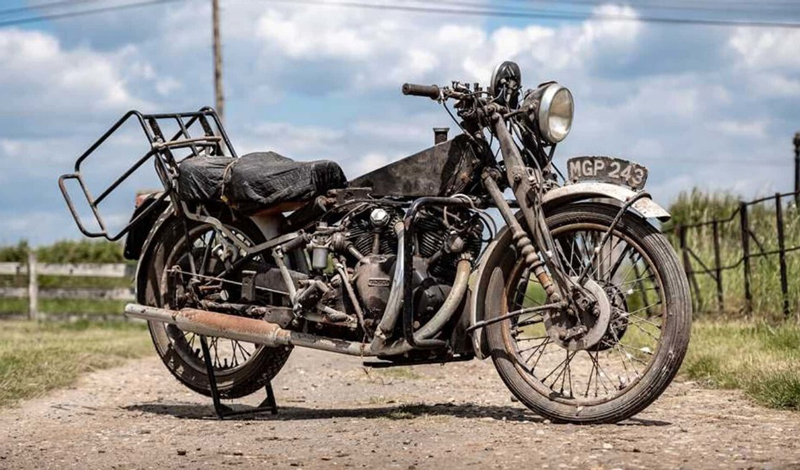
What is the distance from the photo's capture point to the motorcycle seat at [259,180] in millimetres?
7133

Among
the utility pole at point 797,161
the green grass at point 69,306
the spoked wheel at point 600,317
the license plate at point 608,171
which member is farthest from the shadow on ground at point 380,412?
the green grass at point 69,306

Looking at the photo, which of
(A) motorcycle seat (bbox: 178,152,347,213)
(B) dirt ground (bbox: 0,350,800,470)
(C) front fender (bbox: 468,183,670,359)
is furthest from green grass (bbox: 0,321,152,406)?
(C) front fender (bbox: 468,183,670,359)

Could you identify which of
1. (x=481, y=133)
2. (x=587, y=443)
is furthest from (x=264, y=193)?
(x=587, y=443)

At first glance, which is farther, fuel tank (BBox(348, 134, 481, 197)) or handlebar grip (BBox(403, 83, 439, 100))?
fuel tank (BBox(348, 134, 481, 197))

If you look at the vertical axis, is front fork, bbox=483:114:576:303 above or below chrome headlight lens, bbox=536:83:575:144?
below

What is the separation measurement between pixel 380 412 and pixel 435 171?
160 cm

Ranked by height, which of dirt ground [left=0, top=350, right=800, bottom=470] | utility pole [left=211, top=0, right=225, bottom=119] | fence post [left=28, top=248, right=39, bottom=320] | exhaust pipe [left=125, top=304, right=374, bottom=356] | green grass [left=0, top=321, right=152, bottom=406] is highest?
utility pole [left=211, top=0, right=225, bottom=119]

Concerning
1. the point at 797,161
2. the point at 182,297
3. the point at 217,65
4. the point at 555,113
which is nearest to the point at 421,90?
the point at 555,113

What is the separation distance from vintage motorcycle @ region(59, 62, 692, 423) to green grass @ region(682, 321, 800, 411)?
98cm

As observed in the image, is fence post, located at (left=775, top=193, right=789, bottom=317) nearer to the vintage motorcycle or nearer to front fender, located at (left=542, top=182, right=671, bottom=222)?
the vintage motorcycle

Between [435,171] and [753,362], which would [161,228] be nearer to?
[435,171]

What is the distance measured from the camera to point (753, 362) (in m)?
8.85

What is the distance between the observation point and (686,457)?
17.3ft

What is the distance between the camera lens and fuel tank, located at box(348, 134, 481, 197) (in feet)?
22.1
